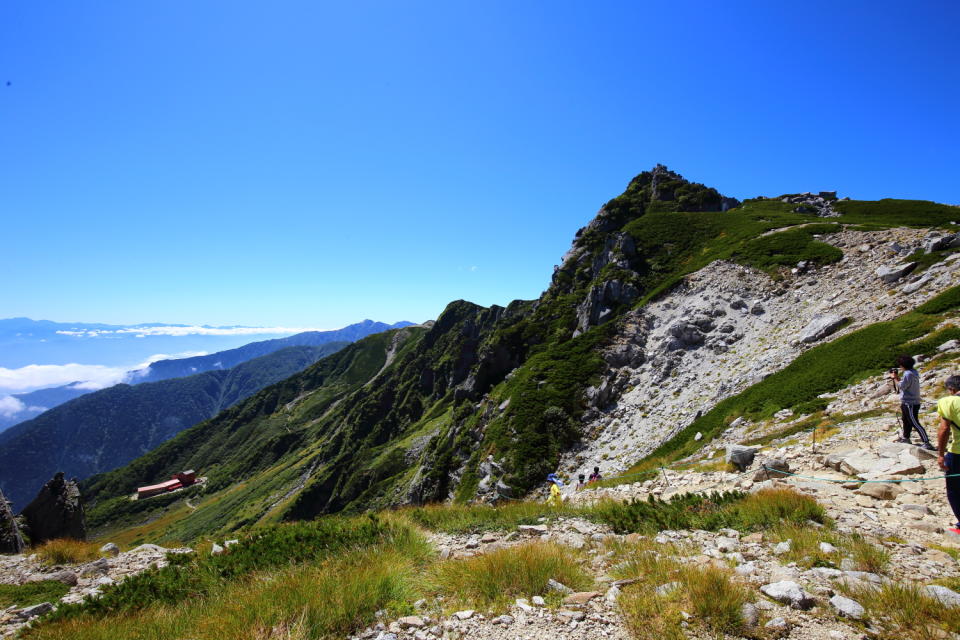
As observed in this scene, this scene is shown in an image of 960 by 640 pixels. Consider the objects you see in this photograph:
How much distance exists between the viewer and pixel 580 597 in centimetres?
559

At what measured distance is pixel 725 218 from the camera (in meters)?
55.2

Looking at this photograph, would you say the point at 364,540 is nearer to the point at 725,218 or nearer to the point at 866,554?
Result: the point at 866,554

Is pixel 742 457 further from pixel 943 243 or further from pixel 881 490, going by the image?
pixel 943 243

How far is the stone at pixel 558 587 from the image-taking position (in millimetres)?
Answer: 5914

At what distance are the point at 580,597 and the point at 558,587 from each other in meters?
0.46

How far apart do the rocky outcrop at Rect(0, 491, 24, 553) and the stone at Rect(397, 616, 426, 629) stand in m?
17.7

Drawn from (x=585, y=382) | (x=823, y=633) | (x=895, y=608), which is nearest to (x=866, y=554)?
(x=895, y=608)

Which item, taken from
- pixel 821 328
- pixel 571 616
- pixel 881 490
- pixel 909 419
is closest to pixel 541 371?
pixel 821 328

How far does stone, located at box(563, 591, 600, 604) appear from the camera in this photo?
18.1 ft

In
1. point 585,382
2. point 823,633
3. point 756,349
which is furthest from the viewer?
point 585,382

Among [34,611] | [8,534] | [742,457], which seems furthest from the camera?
[8,534]

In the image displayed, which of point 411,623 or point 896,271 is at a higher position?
point 896,271

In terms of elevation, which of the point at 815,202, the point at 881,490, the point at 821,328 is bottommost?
the point at 881,490

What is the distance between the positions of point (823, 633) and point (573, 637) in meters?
2.81
